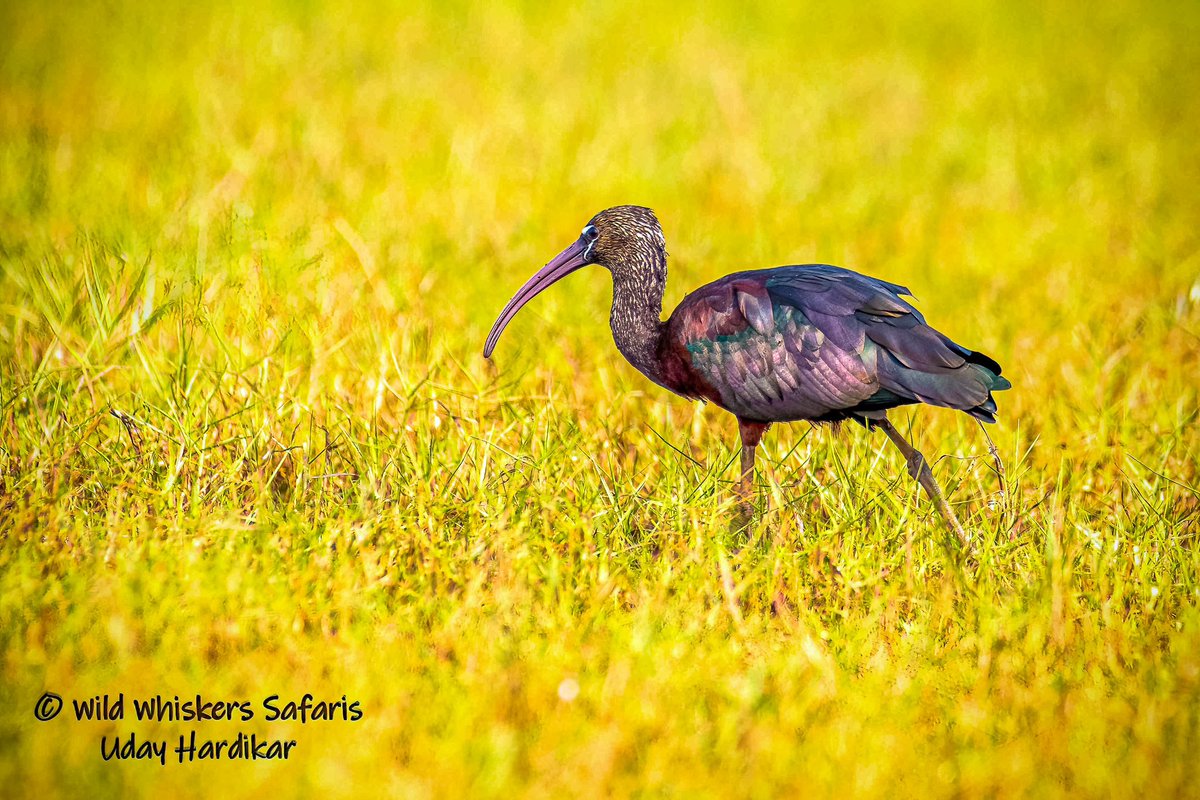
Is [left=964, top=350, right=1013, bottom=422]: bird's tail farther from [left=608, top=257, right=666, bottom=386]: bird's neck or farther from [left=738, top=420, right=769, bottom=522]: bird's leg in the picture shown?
[left=608, top=257, right=666, bottom=386]: bird's neck

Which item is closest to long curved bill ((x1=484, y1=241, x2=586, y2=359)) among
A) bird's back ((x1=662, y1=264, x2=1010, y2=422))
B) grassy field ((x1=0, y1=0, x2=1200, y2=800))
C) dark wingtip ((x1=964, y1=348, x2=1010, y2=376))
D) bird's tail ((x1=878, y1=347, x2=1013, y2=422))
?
grassy field ((x1=0, y1=0, x2=1200, y2=800))

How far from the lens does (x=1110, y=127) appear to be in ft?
29.6

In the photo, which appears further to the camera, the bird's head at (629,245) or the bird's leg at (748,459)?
the bird's head at (629,245)

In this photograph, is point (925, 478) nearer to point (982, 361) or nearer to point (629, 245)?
point (982, 361)

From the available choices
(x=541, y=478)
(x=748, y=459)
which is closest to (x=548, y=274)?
(x=541, y=478)

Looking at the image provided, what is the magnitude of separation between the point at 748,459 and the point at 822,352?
0.44 m

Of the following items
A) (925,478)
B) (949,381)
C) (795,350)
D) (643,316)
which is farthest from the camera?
(643,316)

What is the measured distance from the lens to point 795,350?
12.8ft

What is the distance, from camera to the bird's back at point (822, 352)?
380 centimetres

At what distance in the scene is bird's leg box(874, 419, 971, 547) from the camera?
3918 mm

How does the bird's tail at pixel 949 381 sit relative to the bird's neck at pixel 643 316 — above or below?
below

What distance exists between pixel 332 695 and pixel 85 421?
145 centimetres

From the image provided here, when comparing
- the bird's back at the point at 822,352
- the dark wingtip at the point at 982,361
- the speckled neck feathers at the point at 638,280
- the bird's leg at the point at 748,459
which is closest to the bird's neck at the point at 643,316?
the speckled neck feathers at the point at 638,280

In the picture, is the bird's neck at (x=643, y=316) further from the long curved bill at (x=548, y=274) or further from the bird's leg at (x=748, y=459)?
the bird's leg at (x=748, y=459)
